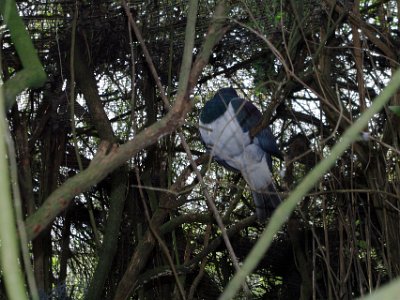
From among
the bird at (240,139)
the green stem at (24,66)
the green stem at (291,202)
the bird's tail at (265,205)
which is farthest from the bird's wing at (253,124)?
the green stem at (291,202)

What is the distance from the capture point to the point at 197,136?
3926 mm

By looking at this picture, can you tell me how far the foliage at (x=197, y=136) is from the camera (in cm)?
258

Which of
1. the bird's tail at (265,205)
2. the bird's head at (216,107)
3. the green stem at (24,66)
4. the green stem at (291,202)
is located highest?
the bird's head at (216,107)

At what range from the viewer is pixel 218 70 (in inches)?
145

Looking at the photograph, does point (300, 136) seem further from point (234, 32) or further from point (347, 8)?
point (347, 8)

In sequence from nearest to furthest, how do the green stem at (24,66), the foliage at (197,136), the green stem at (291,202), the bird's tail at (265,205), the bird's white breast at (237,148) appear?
the green stem at (291,202), the green stem at (24,66), the foliage at (197,136), the bird's tail at (265,205), the bird's white breast at (237,148)

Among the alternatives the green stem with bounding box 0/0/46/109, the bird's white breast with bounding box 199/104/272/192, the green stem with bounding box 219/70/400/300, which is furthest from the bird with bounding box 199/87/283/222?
the green stem with bounding box 219/70/400/300

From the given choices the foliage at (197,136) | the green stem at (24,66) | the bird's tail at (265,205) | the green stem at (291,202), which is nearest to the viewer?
the green stem at (291,202)

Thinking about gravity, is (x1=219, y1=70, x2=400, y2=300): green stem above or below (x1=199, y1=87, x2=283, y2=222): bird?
below

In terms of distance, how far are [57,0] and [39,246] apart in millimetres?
1413

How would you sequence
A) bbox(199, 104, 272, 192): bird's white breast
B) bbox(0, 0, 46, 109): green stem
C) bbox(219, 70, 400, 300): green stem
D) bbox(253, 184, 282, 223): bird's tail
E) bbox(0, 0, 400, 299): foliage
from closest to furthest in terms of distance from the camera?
1. bbox(219, 70, 400, 300): green stem
2. bbox(0, 0, 46, 109): green stem
3. bbox(0, 0, 400, 299): foliage
4. bbox(253, 184, 282, 223): bird's tail
5. bbox(199, 104, 272, 192): bird's white breast

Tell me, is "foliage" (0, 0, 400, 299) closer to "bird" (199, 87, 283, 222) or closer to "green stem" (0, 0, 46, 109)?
"bird" (199, 87, 283, 222)

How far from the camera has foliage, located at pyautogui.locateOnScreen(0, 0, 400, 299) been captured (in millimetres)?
2578

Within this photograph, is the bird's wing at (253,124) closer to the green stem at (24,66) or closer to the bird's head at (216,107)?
the bird's head at (216,107)
